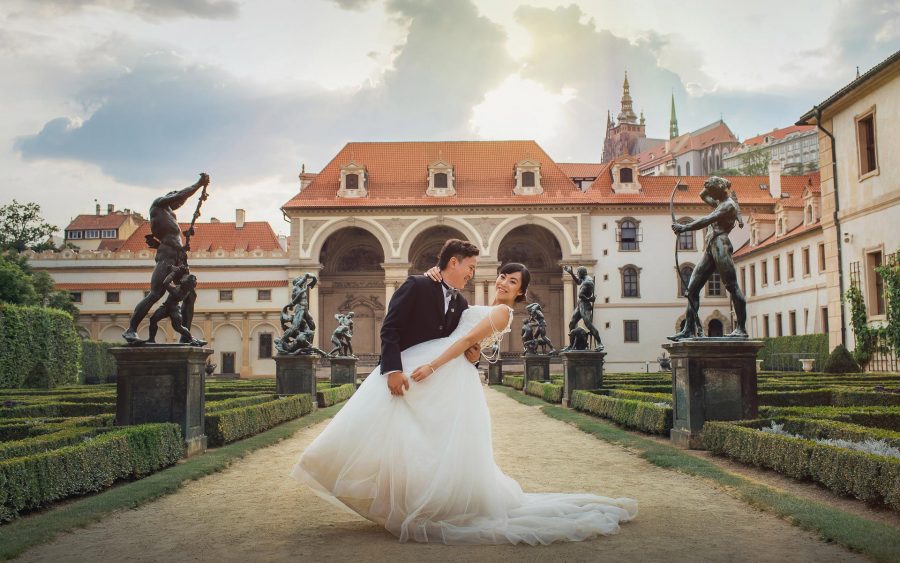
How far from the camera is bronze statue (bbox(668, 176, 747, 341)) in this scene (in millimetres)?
10078

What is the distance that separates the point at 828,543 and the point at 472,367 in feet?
8.08

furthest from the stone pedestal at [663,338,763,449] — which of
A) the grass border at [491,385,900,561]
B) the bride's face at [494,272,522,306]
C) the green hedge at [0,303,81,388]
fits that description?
the green hedge at [0,303,81,388]

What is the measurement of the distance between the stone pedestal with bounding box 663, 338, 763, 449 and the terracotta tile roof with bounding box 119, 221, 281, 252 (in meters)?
44.9

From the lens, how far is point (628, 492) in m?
6.98

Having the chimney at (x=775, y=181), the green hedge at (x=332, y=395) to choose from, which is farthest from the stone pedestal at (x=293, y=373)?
the chimney at (x=775, y=181)

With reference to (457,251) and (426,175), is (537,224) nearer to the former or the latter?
(426,175)

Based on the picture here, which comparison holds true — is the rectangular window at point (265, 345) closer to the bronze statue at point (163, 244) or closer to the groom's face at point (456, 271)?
the bronze statue at point (163, 244)

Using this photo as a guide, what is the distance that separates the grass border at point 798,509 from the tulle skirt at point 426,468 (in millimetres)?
1356

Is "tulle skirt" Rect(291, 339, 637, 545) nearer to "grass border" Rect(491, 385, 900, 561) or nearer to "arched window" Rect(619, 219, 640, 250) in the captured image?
"grass border" Rect(491, 385, 900, 561)

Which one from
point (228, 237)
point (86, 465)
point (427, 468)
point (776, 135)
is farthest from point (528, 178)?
point (776, 135)

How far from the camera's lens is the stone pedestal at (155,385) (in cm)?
942

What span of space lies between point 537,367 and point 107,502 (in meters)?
19.2

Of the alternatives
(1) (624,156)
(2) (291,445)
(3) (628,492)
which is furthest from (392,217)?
(3) (628,492)

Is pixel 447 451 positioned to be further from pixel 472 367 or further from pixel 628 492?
pixel 628 492
